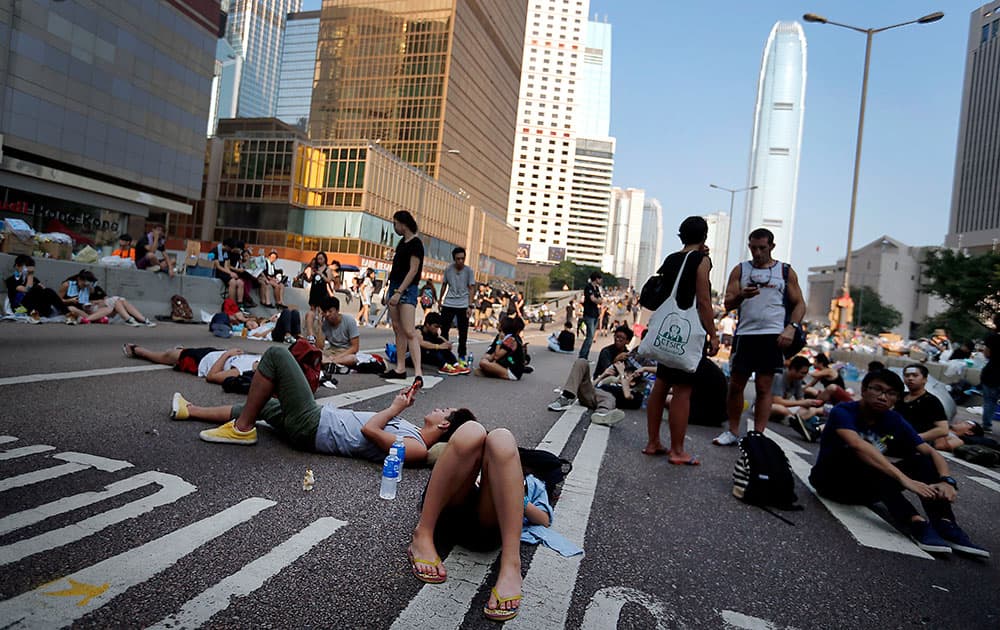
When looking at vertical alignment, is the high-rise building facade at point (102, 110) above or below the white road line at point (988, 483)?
above

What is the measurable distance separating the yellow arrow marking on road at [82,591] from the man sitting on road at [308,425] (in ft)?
6.91

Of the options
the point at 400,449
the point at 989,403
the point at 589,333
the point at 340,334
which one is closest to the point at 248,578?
the point at 400,449

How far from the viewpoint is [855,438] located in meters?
4.48

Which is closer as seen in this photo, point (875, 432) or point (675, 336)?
point (875, 432)

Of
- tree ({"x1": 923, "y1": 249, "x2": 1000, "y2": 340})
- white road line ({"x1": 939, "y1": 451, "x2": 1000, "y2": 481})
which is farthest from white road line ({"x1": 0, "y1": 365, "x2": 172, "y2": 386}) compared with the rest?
tree ({"x1": 923, "y1": 249, "x2": 1000, "y2": 340})

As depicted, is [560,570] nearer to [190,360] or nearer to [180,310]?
[190,360]

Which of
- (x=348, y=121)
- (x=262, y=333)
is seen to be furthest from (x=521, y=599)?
(x=348, y=121)

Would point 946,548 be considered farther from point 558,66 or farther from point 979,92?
point 558,66

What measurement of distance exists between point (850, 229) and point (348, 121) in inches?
3605

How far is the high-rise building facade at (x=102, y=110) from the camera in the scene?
35625 millimetres

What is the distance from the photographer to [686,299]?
18.0 ft

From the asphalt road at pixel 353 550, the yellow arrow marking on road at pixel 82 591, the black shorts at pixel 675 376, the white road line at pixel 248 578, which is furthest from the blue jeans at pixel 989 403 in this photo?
the yellow arrow marking on road at pixel 82 591

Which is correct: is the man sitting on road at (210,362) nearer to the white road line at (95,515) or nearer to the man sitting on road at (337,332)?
the man sitting on road at (337,332)

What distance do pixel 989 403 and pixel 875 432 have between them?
7.19 m
